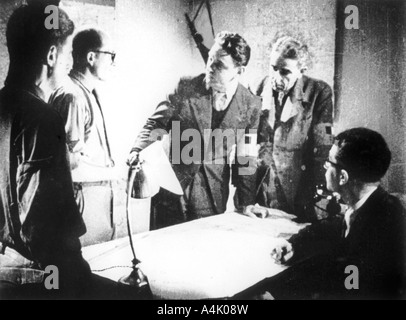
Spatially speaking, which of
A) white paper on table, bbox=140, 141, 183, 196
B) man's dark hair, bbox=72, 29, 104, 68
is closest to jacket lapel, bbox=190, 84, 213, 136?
white paper on table, bbox=140, 141, 183, 196

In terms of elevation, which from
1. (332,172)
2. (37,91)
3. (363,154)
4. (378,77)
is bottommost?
(332,172)

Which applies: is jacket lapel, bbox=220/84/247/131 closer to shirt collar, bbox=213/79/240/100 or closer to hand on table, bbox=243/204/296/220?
shirt collar, bbox=213/79/240/100

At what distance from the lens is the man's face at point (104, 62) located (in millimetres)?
2547

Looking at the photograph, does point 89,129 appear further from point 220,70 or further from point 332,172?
point 332,172

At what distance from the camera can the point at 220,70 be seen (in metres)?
2.62

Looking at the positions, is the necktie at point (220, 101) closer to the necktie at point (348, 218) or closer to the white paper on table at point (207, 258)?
the white paper on table at point (207, 258)

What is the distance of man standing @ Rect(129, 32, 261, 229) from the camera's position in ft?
8.50

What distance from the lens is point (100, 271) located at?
2.53m

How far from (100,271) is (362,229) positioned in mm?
1540

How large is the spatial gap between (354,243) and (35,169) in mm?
1886
